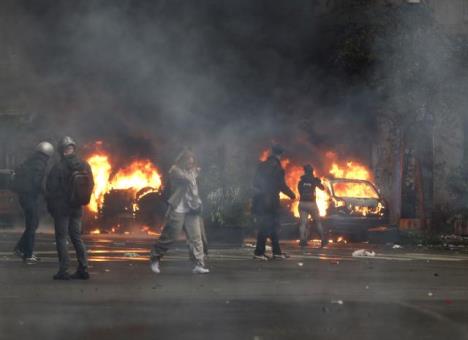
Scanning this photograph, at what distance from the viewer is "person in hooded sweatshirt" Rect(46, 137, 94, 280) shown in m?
15.9

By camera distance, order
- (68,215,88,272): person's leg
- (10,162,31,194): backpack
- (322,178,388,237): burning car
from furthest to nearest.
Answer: (322,178,388,237): burning car < (10,162,31,194): backpack < (68,215,88,272): person's leg

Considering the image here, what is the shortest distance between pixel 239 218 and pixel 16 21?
12.9 meters

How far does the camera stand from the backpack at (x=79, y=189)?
1589 centimetres

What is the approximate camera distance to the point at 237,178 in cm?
2644

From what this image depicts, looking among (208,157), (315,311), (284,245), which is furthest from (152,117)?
(315,311)

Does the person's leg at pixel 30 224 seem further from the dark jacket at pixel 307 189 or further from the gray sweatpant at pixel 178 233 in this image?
the dark jacket at pixel 307 189

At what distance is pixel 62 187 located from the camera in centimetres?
1602

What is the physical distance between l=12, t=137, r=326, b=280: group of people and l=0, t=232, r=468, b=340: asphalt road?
0.34m

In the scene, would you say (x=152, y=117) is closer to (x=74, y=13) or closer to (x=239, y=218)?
(x=239, y=218)

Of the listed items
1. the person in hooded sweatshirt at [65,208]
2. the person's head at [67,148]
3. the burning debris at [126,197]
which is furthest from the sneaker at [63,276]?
the burning debris at [126,197]

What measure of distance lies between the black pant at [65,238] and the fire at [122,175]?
18.3 metres

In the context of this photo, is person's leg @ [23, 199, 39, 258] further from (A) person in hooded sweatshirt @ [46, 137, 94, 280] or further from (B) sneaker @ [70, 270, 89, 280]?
(B) sneaker @ [70, 270, 89, 280]

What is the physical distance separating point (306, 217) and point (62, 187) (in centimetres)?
1116

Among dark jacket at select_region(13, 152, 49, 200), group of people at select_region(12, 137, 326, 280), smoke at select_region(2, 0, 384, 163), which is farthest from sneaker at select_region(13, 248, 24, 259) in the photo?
smoke at select_region(2, 0, 384, 163)
